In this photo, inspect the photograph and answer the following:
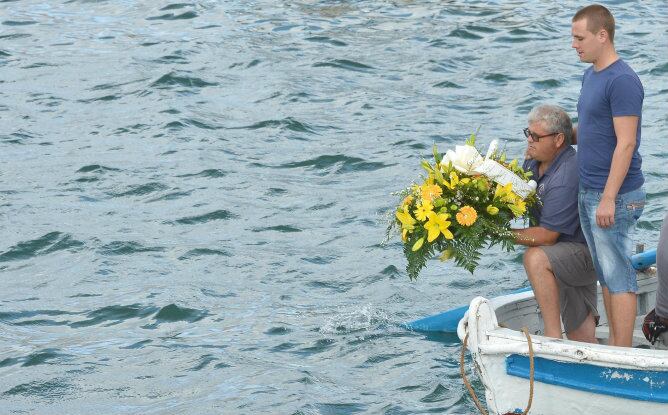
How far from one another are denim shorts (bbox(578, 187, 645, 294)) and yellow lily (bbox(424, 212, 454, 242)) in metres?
0.82

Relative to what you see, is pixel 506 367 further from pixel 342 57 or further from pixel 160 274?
pixel 342 57

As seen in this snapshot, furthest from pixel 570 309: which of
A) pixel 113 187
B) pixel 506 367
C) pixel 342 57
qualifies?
pixel 342 57

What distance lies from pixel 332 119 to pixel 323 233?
4.28m

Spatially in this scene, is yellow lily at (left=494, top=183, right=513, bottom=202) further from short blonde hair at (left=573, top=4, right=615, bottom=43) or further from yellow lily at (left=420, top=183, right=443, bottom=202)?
short blonde hair at (left=573, top=4, right=615, bottom=43)

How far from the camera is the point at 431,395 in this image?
28.6 ft

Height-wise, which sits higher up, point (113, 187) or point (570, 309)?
point (570, 309)

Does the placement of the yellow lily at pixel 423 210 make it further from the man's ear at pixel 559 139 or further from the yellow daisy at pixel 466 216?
the man's ear at pixel 559 139

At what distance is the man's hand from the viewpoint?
695cm

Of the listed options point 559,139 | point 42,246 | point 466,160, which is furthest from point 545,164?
point 42,246

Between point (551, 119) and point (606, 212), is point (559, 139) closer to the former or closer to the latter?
point (551, 119)

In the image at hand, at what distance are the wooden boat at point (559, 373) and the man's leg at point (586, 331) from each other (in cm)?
61

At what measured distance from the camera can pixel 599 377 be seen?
6883 millimetres

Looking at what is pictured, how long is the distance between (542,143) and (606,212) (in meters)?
0.63

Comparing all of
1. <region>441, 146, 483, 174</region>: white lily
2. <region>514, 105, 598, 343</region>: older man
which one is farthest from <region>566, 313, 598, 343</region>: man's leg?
<region>441, 146, 483, 174</region>: white lily
